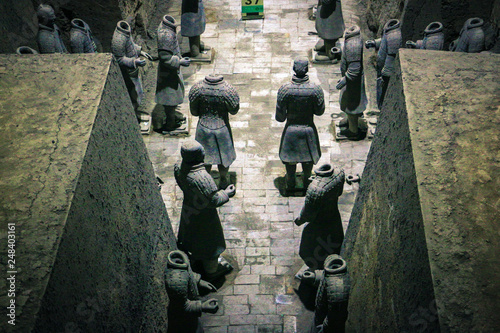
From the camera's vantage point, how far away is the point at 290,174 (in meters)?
6.18

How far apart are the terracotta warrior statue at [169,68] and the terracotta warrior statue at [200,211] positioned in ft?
8.21

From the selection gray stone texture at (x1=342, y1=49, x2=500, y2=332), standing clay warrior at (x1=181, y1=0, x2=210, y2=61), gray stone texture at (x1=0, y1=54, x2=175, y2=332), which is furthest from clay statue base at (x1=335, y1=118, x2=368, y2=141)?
gray stone texture at (x1=0, y1=54, x2=175, y2=332)

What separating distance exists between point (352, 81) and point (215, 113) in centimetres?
195

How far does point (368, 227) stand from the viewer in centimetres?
350

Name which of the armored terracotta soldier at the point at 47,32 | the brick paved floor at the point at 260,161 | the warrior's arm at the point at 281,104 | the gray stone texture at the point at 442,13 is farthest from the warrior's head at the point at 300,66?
the gray stone texture at the point at 442,13

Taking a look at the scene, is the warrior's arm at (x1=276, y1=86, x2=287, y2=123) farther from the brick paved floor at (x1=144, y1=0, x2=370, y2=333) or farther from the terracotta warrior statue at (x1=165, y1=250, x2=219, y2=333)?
the terracotta warrior statue at (x1=165, y1=250, x2=219, y2=333)

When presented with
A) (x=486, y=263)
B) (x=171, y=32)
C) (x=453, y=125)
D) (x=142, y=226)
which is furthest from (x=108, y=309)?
(x=171, y=32)

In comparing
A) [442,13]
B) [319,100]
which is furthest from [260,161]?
[442,13]

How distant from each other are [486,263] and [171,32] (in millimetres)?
5332

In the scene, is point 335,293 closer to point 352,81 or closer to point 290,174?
point 290,174

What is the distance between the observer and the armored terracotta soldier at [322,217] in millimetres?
4312

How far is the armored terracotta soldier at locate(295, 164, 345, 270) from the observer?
431cm

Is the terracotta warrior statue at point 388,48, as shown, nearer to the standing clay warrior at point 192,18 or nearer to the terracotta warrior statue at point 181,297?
the standing clay warrior at point 192,18

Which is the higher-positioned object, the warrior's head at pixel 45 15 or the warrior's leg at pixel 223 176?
the warrior's head at pixel 45 15
